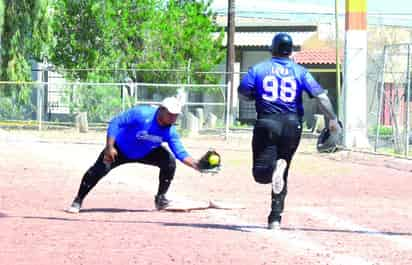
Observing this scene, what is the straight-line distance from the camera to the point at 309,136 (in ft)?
110

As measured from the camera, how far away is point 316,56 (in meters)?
46.4

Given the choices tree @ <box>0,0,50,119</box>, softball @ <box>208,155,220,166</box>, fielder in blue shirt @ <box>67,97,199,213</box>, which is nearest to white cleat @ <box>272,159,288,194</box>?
softball @ <box>208,155,220,166</box>

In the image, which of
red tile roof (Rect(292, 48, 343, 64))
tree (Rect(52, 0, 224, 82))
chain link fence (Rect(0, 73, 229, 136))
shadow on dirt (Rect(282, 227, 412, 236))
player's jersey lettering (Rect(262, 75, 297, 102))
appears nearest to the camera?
player's jersey lettering (Rect(262, 75, 297, 102))

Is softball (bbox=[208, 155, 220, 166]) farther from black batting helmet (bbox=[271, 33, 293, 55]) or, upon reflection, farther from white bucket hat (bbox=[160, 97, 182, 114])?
black batting helmet (bbox=[271, 33, 293, 55])

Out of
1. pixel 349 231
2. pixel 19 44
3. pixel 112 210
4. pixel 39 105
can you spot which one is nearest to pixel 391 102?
pixel 112 210

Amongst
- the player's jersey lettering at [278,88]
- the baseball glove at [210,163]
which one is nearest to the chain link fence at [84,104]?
the baseball glove at [210,163]

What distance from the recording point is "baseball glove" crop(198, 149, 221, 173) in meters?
10.9

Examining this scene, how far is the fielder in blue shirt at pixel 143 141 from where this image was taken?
11.2m

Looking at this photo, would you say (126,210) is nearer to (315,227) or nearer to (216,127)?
(315,227)

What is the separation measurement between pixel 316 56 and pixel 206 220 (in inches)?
1411

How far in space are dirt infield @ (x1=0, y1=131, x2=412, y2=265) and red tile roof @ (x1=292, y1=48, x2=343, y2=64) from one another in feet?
85.3

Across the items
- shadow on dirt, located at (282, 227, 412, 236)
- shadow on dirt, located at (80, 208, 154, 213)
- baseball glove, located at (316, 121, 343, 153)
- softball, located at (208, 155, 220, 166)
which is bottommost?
shadow on dirt, located at (282, 227, 412, 236)

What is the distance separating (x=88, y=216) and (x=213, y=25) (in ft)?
113

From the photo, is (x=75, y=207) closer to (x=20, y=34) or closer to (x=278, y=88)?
(x=278, y=88)
